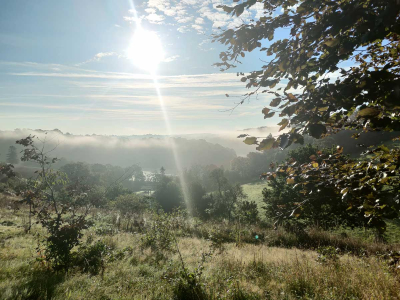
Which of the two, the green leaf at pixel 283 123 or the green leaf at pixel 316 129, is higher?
the green leaf at pixel 283 123

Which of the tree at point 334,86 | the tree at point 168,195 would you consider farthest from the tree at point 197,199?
the tree at point 334,86

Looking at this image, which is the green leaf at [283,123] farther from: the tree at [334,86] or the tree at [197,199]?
the tree at [197,199]

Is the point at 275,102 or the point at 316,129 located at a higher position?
the point at 275,102

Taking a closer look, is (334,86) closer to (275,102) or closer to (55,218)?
(275,102)

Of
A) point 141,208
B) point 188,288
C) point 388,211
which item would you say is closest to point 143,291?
point 188,288

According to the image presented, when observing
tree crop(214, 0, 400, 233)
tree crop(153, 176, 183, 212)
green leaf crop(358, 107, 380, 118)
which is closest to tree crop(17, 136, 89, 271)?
tree crop(214, 0, 400, 233)

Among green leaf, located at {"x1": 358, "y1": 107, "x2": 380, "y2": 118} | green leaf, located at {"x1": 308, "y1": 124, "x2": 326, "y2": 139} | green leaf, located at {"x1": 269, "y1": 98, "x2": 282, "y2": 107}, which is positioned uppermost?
green leaf, located at {"x1": 269, "y1": 98, "x2": 282, "y2": 107}

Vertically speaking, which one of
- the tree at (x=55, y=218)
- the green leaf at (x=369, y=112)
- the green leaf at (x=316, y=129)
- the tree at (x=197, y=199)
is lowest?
the tree at (x=197, y=199)

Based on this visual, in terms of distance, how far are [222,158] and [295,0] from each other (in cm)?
19358

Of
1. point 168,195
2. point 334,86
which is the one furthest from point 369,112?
point 168,195

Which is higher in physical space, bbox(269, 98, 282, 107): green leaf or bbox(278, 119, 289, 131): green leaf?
bbox(269, 98, 282, 107): green leaf

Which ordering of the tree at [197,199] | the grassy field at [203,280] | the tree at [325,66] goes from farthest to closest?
the tree at [197,199], the grassy field at [203,280], the tree at [325,66]

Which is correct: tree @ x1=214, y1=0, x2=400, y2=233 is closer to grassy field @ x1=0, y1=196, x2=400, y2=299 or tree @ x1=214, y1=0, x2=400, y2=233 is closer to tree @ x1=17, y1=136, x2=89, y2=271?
grassy field @ x1=0, y1=196, x2=400, y2=299

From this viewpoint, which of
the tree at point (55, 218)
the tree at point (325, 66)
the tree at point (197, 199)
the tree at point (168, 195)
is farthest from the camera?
the tree at point (168, 195)
